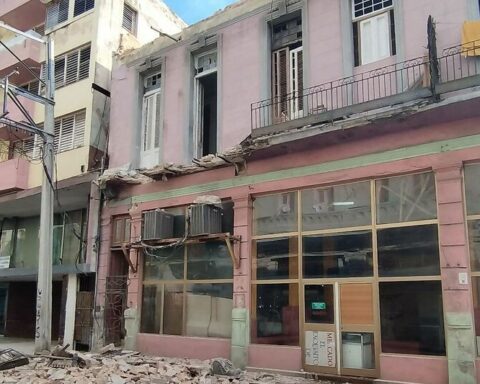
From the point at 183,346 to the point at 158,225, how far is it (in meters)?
3.16

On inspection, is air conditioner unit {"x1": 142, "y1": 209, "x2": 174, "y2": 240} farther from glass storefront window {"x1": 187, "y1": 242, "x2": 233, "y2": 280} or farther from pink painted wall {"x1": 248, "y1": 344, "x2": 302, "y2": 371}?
pink painted wall {"x1": 248, "y1": 344, "x2": 302, "y2": 371}

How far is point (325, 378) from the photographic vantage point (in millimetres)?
10641

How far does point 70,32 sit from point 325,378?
14637 mm

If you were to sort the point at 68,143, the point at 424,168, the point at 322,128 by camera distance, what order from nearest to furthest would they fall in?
the point at 424,168 → the point at 322,128 → the point at 68,143

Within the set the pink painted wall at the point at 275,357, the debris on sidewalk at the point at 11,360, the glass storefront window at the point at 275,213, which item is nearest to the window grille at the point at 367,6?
the glass storefront window at the point at 275,213

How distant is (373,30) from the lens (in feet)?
38.2

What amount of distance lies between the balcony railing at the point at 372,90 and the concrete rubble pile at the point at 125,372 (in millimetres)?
5277

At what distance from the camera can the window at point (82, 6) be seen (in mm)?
18203

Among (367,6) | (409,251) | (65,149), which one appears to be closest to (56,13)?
(65,149)

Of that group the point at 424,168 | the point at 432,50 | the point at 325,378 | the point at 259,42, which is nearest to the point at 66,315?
the point at 325,378

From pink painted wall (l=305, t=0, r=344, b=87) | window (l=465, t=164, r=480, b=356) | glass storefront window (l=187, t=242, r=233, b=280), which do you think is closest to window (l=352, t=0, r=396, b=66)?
pink painted wall (l=305, t=0, r=344, b=87)

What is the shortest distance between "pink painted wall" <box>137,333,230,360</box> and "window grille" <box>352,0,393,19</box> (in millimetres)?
8284

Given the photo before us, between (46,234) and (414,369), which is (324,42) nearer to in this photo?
(414,369)

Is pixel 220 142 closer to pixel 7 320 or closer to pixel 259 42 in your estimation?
pixel 259 42
